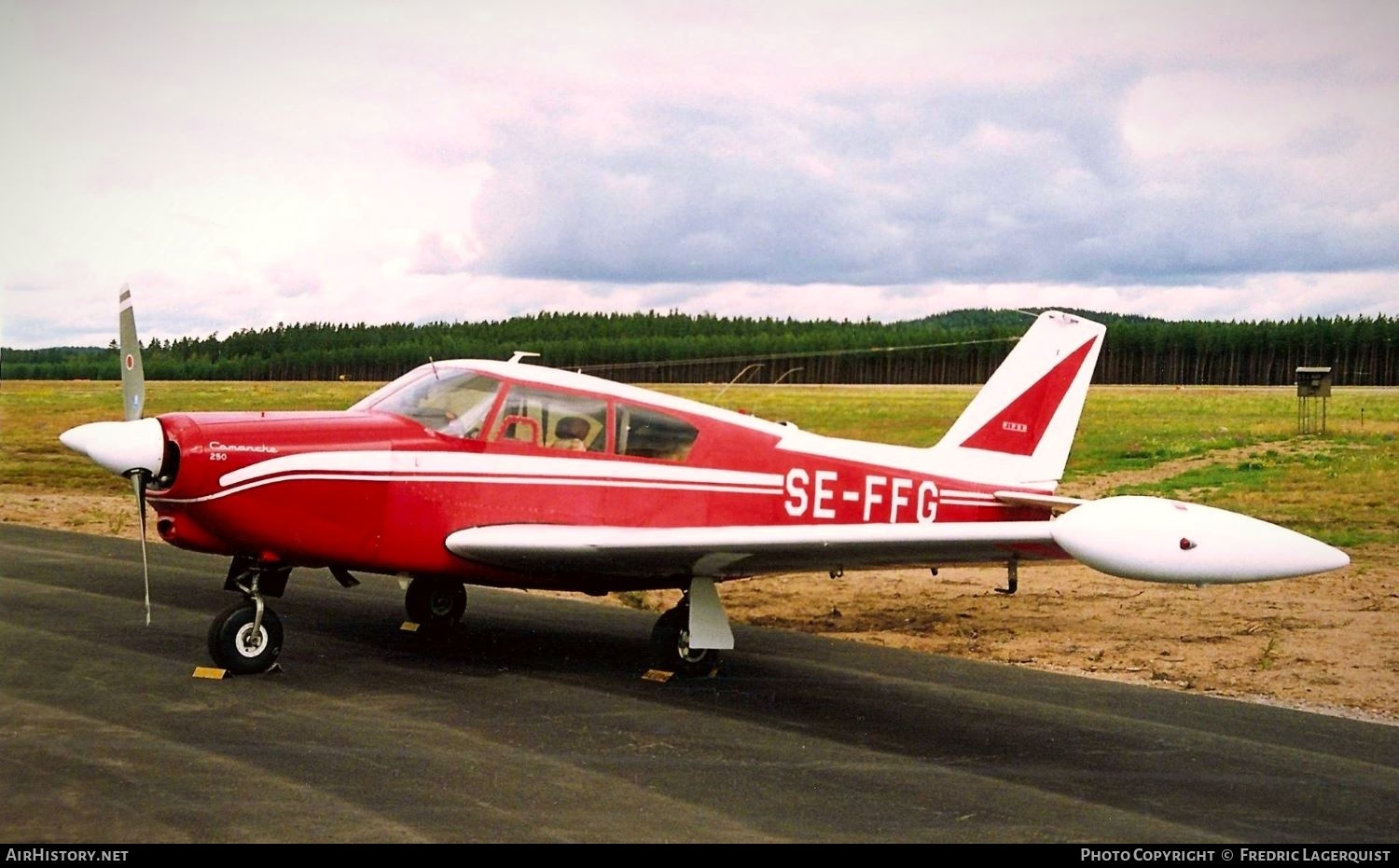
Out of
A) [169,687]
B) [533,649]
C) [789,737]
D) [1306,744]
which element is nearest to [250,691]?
[169,687]

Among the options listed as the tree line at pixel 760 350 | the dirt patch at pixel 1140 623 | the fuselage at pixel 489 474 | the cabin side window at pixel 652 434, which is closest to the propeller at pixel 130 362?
the fuselage at pixel 489 474

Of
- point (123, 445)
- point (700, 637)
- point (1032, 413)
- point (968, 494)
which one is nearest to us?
point (123, 445)

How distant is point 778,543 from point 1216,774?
2.95 m

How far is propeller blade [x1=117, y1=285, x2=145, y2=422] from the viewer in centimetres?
1008

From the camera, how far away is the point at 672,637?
10.3 m

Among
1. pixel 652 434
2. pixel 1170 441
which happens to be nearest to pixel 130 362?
pixel 652 434

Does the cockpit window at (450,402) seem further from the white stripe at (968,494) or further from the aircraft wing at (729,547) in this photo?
the white stripe at (968,494)

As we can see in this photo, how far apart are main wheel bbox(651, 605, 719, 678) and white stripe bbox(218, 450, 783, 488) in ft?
3.47

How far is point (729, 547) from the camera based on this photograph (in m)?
8.97

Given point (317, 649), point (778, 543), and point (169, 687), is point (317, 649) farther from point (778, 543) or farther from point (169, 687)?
point (778, 543)

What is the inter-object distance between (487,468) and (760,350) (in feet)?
241

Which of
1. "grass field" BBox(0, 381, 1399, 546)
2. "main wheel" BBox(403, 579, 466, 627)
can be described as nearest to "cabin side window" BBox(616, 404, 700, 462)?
"main wheel" BBox(403, 579, 466, 627)

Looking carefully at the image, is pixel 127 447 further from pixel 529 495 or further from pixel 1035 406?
pixel 1035 406

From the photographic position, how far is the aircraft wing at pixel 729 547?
8.20m
